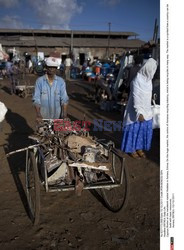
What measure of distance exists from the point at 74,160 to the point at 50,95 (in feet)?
5.47

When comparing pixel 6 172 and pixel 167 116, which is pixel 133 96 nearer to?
pixel 6 172

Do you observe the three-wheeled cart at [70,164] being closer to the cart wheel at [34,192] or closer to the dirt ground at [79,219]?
the cart wheel at [34,192]

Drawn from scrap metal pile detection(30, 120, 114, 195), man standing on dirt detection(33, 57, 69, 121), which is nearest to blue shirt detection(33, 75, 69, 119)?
man standing on dirt detection(33, 57, 69, 121)

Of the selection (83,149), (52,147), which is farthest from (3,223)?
(83,149)

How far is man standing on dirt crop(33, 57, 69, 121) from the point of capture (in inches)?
151

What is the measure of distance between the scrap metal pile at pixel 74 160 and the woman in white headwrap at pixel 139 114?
1.76m

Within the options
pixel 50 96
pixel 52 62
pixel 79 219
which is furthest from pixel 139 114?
pixel 79 219

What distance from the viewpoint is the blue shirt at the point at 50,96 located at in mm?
3863

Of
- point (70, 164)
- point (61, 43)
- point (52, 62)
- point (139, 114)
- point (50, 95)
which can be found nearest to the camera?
point (70, 164)

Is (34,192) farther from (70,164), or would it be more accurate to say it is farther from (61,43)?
(61,43)

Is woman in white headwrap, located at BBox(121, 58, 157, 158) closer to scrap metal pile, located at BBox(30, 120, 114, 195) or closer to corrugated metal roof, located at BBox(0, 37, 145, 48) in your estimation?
scrap metal pile, located at BBox(30, 120, 114, 195)

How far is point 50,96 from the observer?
13.0 feet

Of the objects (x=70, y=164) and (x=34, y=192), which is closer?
(x=70, y=164)

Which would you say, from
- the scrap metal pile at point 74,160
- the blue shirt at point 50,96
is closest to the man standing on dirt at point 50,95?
the blue shirt at point 50,96
